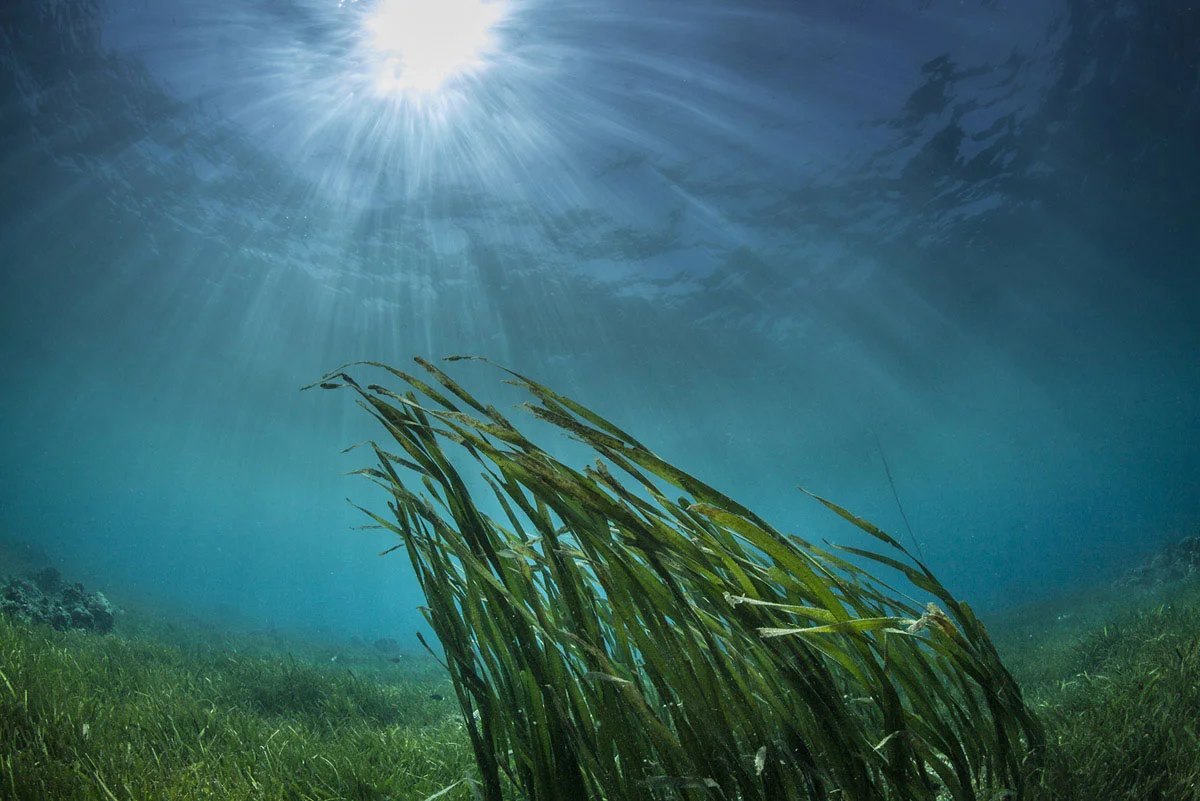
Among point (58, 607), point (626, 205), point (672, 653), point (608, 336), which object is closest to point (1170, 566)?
point (608, 336)

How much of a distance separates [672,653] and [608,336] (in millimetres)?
20857

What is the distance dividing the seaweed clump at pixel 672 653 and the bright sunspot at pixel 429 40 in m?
13.7

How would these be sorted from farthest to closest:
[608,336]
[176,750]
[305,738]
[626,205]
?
[608,336] < [626,205] < [305,738] < [176,750]

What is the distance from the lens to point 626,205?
16109mm

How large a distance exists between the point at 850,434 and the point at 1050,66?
2520cm

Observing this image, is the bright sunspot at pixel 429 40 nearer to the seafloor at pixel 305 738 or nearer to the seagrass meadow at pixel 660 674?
the seafloor at pixel 305 738

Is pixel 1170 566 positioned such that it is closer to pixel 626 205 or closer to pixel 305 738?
pixel 626 205

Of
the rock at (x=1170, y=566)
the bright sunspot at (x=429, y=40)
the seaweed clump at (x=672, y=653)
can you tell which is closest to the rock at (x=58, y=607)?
the seaweed clump at (x=672, y=653)

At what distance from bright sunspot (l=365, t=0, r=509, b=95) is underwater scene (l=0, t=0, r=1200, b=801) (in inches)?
4.4

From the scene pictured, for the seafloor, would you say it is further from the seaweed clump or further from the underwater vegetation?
the seaweed clump

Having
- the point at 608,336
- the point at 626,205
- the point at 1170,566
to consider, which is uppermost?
the point at 626,205

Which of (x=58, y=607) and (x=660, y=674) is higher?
(x=58, y=607)

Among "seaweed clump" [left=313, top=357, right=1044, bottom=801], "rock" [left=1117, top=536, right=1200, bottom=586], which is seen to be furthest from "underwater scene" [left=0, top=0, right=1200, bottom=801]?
"rock" [left=1117, top=536, right=1200, bottom=586]

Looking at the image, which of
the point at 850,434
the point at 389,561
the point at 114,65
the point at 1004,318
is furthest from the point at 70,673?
the point at 389,561
